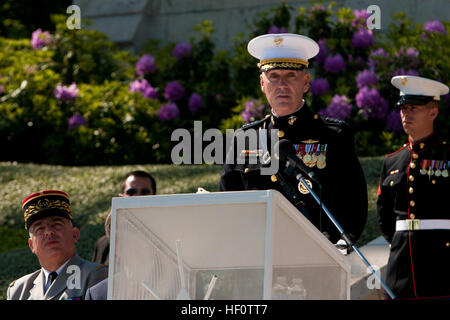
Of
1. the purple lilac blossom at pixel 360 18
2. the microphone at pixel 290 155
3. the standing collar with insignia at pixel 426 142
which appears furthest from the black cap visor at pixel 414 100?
the purple lilac blossom at pixel 360 18

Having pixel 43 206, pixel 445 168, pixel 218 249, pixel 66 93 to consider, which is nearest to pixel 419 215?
pixel 445 168

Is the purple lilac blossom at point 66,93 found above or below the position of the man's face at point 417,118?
above

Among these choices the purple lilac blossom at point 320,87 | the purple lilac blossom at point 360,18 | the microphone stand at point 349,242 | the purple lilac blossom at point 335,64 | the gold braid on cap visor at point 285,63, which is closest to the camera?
the microphone stand at point 349,242

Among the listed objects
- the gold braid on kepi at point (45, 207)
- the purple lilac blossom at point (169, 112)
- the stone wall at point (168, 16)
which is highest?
the stone wall at point (168, 16)

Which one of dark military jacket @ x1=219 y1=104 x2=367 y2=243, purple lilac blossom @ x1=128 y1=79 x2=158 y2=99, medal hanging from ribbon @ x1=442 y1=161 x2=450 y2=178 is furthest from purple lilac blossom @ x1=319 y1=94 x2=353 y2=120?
dark military jacket @ x1=219 y1=104 x2=367 y2=243

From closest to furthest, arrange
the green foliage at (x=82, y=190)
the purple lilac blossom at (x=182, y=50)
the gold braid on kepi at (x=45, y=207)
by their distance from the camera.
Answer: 1. the gold braid on kepi at (x=45, y=207)
2. the green foliage at (x=82, y=190)
3. the purple lilac blossom at (x=182, y=50)

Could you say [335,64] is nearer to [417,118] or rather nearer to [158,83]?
[158,83]

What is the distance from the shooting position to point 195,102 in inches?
456

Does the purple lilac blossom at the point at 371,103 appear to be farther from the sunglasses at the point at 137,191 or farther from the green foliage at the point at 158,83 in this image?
the sunglasses at the point at 137,191

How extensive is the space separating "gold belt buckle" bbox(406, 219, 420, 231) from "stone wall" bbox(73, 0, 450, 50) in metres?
7.50

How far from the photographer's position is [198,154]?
11.3 metres

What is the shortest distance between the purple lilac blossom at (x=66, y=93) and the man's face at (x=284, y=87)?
8476 millimetres

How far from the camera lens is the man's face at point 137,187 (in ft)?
19.5
